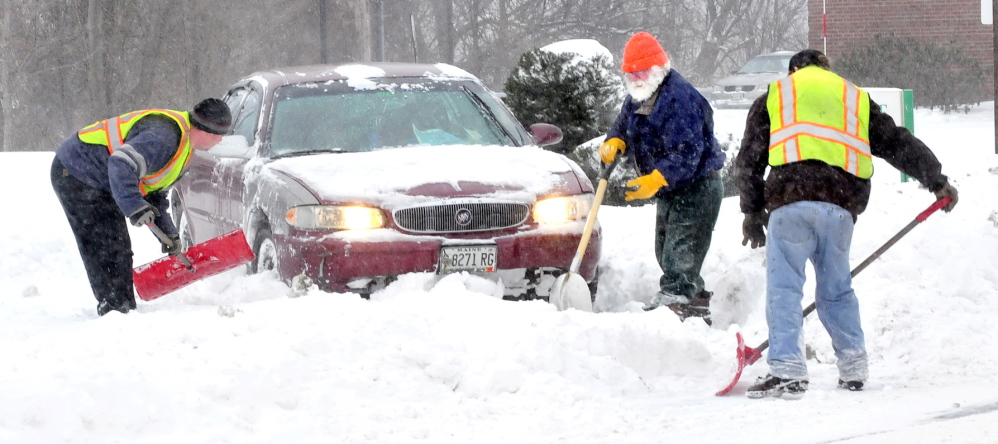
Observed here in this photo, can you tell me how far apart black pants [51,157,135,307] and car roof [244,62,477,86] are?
55.8 inches

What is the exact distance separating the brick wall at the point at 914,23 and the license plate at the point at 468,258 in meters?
20.3

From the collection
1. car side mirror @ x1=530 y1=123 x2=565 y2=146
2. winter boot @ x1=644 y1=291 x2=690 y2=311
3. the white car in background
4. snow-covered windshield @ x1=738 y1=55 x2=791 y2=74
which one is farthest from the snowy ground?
snow-covered windshield @ x1=738 y1=55 x2=791 y2=74

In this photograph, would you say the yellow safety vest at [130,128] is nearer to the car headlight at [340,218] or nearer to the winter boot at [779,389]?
the car headlight at [340,218]

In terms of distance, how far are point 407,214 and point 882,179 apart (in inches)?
234

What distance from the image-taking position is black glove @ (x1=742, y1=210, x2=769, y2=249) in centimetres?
547

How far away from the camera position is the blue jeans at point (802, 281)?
514 cm

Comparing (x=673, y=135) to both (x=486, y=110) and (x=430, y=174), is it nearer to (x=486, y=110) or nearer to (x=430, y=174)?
(x=430, y=174)

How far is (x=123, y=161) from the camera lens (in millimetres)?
6250

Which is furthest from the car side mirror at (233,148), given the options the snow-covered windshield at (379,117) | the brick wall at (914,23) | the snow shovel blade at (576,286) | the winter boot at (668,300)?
the brick wall at (914,23)

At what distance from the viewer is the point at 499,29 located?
37906 mm

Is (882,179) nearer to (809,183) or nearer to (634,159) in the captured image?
(634,159)

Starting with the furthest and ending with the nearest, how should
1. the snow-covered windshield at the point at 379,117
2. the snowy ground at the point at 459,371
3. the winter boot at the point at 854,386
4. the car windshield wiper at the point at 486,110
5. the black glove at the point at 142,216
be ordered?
the car windshield wiper at the point at 486,110 → the snow-covered windshield at the point at 379,117 → the black glove at the point at 142,216 → the winter boot at the point at 854,386 → the snowy ground at the point at 459,371

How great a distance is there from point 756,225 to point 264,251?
2.72 meters

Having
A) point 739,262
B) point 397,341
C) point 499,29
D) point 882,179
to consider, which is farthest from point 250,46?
point 397,341
